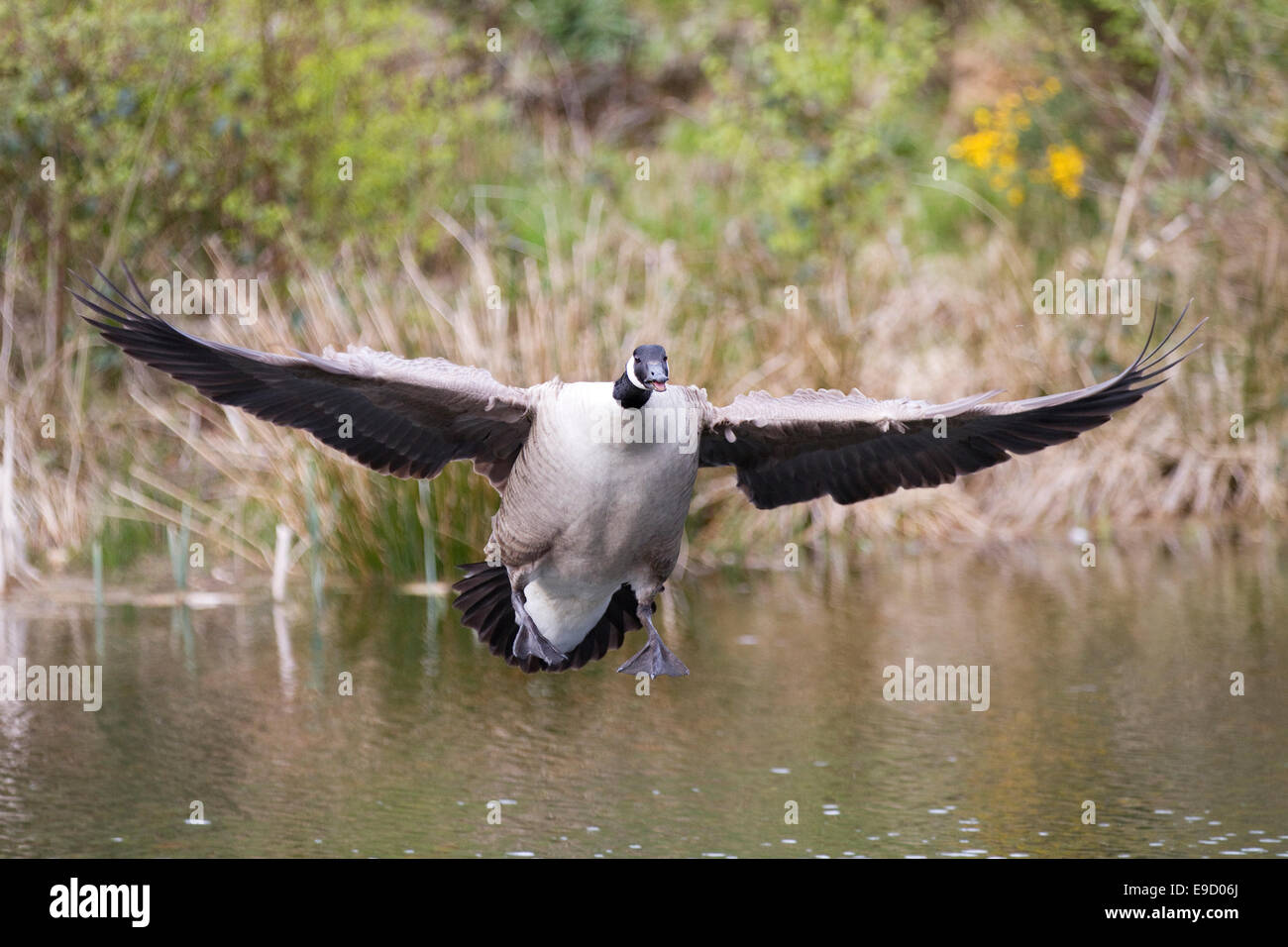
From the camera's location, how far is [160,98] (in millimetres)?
13461

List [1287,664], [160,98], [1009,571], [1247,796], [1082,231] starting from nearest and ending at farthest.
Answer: [1247,796] < [1287,664] < [1009,571] < [160,98] < [1082,231]

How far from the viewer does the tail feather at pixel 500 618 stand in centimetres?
773

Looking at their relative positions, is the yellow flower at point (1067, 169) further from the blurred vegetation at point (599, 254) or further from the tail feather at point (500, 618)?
the tail feather at point (500, 618)

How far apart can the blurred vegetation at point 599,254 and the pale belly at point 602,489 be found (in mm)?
4079

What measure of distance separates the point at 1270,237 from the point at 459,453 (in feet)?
29.5

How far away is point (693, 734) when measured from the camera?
27.0 feet

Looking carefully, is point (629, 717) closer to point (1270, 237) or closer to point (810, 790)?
point (810, 790)

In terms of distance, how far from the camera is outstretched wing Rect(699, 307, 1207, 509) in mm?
6918

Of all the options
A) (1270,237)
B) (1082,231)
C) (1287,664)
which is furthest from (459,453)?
(1082,231)

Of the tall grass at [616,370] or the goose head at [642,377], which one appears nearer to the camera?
the goose head at [642,377]

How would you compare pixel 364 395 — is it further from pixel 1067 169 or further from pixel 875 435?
pixel 1067 169

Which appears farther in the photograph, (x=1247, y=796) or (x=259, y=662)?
(x=259, y=662)

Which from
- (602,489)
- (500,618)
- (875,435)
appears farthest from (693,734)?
(602,489)

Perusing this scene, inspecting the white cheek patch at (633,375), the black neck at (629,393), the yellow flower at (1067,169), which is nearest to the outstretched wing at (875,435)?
the black neck at (629,393)
